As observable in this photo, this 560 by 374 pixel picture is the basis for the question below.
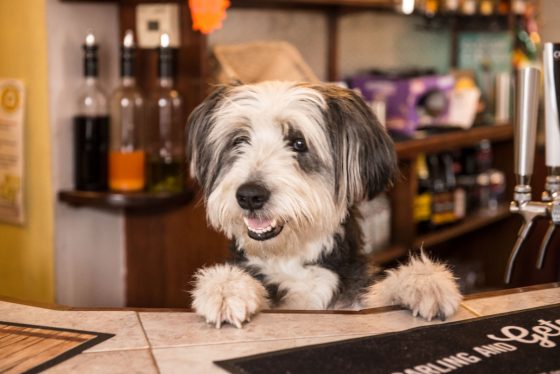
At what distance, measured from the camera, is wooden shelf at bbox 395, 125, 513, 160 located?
350cm

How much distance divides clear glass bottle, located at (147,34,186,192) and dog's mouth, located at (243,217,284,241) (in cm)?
112

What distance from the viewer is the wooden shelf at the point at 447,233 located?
3549 millimetres

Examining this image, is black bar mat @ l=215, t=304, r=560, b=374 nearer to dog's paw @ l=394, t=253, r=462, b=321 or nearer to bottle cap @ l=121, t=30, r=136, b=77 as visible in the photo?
dog's paw @ l=394, t=253, r=462, b=321

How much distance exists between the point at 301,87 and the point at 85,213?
134 cm

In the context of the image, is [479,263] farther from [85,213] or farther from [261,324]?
[261,324]

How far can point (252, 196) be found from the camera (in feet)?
5.87

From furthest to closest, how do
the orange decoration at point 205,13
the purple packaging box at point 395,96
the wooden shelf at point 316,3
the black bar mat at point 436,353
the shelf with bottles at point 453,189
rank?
1. the purple packaging box at point 395,96
2. the shelf with bottles at point 453,189
3. the wooden shelf at point 316,3
4. the orange decoration at point 205,13
5. the black bar mat at point 436,353

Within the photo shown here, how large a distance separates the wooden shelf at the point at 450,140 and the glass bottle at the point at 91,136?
1.15m

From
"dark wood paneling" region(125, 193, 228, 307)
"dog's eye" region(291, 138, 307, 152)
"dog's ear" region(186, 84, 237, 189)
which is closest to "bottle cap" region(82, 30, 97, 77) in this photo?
"dark wood paneling" region(125, 193, 228, 307)

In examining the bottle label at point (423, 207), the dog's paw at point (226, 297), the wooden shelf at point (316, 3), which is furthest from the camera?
the bottle label at point (423, 207)

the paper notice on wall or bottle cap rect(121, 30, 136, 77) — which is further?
the paper notice on wall

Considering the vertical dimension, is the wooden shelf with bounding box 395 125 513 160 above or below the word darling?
above

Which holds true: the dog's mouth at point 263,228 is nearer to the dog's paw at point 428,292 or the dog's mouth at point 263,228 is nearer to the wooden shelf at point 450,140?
the dog's paw at point 428,292

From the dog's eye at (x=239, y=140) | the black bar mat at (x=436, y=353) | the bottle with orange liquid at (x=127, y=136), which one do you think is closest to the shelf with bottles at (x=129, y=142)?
the bottle with orange liquid at (x=127, y=136)
